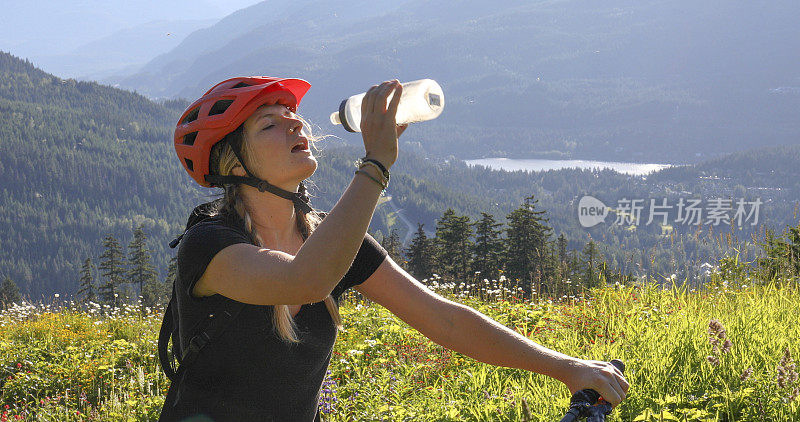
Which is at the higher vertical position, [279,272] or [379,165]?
[379,165]

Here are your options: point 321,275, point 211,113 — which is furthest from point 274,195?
point 321,275

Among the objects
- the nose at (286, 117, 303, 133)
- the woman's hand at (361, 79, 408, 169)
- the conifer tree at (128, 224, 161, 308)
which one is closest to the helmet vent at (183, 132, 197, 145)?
the nose at (286, 117, 303, 133)

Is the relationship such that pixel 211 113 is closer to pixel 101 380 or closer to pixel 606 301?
pixel 606 301

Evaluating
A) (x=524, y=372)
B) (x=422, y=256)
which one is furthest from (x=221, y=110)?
(x=422, y=256)

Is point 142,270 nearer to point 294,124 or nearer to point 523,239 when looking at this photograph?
point 523,239

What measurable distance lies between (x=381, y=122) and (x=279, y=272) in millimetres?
534

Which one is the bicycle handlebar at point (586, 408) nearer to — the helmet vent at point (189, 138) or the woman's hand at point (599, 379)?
the woman's hand at point (599, 379)

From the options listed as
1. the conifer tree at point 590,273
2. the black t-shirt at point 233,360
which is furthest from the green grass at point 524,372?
the conifer tree at point 590,273

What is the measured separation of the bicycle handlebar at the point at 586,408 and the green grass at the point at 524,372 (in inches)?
9.0

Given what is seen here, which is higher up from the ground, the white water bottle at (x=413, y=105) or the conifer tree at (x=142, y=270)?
the white water bottle at (x=413, y=105)

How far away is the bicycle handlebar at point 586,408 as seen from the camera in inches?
69.4

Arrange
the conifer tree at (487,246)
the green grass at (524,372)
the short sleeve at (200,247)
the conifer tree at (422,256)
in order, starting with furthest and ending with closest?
1. the conifer tree at (422,256)
2. the conifer tree at (487,246)
3. the green grass at (524,372)
4. the short sleeve at (200,247)

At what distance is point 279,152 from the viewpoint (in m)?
2.60

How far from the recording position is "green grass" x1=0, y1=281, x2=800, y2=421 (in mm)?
3684
